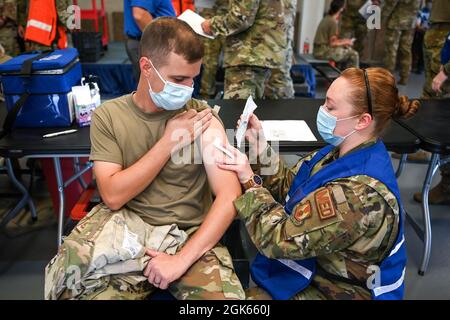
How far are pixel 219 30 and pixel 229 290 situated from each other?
6.22 ft

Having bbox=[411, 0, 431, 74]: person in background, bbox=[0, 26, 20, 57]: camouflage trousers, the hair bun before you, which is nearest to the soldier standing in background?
the hair bun

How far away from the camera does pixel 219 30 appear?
268 centimetres

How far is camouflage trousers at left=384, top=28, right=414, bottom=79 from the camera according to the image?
18.6 ft

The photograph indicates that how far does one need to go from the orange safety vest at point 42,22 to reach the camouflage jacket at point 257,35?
1.67 m

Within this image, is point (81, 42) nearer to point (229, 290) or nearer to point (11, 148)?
point (11, 148)

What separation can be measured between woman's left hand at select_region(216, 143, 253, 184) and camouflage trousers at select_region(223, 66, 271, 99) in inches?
57.1

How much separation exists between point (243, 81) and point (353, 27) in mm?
3749

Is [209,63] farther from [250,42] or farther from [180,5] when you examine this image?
[250,42]

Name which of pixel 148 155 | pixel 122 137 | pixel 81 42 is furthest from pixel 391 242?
pixel 81 42

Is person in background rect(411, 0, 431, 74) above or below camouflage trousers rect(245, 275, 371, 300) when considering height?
above

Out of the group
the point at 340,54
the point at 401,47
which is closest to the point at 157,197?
the point at 340,54

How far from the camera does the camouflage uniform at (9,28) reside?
3.89 metres

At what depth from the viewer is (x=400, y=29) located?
5.56 m

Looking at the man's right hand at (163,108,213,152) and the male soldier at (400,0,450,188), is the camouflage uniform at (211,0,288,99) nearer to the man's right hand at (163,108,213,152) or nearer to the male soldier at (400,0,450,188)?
the male soldier at (400,0,450,188)
